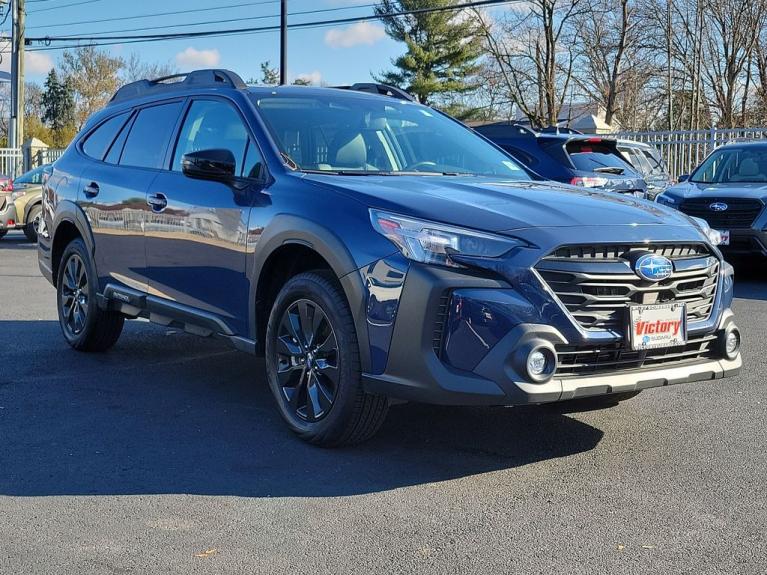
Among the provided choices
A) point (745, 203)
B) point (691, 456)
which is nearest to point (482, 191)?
point (691, 456)

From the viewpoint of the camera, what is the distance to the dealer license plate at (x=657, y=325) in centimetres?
410

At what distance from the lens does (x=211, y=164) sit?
5.02 m

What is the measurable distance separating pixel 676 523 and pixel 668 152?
20.4m

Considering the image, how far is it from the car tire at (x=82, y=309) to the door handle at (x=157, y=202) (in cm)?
→ 108

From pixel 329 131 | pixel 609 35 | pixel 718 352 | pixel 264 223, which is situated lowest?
pixel 718 352

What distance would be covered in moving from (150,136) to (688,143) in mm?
18399

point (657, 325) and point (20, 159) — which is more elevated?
point (20, 159)

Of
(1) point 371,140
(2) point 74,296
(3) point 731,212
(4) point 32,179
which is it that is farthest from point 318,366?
(4) point 32,179

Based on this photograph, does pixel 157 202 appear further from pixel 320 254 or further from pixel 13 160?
pixel 13 160

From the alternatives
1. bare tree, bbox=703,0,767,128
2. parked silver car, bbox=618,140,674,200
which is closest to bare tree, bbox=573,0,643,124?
bare tree, bbox=703,0,767,128

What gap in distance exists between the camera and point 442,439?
15.7 ft

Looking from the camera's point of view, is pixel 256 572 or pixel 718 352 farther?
pixel 718 352

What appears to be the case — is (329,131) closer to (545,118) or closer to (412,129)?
(412,129)

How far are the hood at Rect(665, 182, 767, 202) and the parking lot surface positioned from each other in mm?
5783
